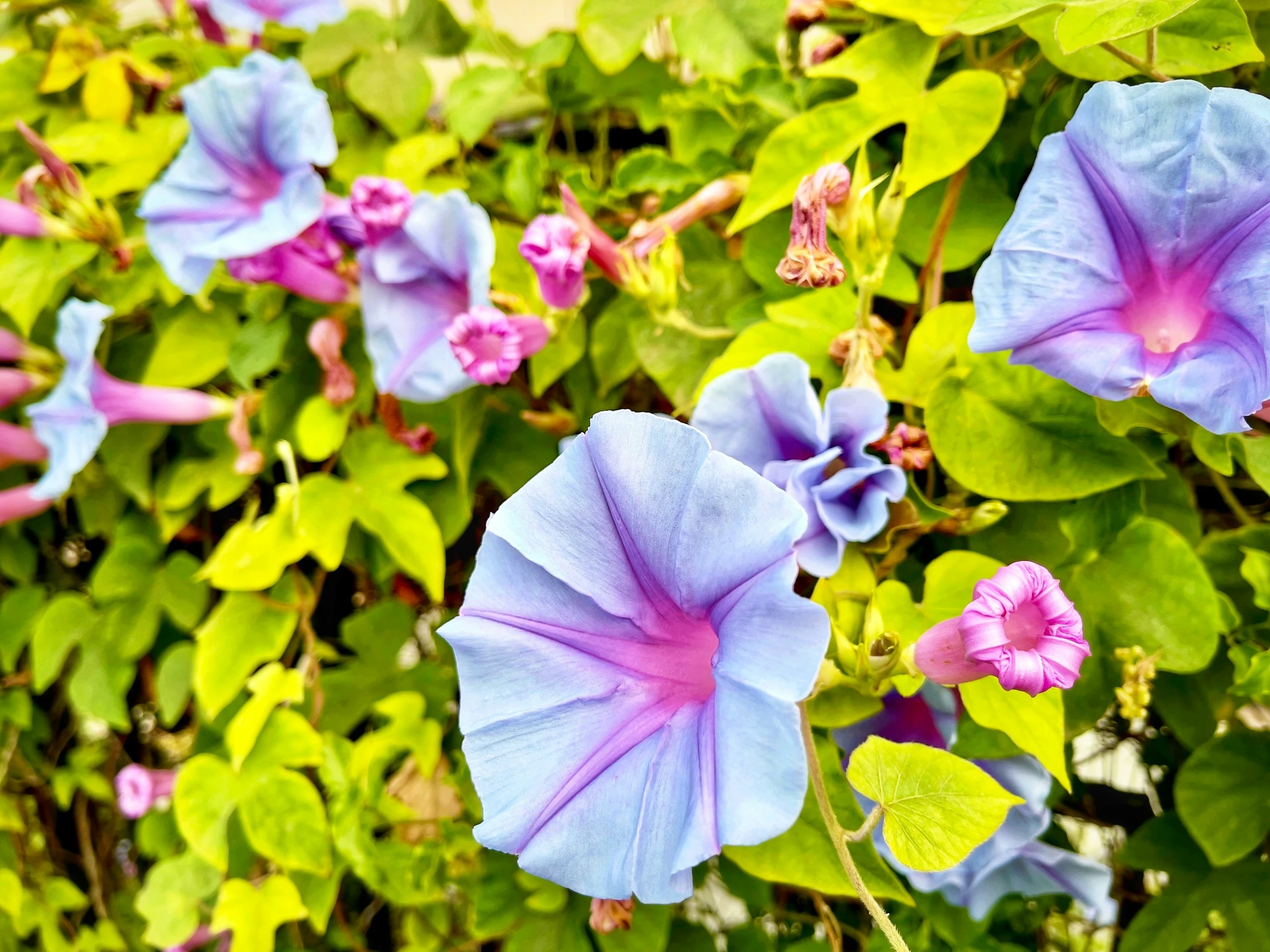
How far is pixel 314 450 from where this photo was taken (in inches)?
34.4

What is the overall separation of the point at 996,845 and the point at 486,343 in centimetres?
52

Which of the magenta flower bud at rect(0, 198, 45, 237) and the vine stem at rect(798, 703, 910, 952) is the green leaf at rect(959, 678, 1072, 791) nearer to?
the vine stem at rect(798, 703, 910, 952)

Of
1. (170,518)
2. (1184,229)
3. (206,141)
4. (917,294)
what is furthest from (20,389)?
(1184,229)

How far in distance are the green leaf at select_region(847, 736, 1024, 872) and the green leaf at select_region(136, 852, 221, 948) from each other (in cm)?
Answer: 76

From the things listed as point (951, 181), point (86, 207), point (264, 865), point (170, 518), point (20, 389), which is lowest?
point (264, 865)

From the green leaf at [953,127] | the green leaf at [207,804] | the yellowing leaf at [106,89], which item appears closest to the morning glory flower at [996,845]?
the green leaf at [953,127]

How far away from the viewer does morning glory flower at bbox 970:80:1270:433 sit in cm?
44

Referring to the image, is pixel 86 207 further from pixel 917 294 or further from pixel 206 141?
pixel 917 294

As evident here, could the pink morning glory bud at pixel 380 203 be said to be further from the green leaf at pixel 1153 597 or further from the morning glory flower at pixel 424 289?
the green leaf at pixel 1153 597

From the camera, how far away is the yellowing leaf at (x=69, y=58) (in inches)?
40.9

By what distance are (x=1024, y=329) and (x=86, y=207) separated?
0.92 m

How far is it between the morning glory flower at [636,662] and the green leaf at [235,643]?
0.50 metres

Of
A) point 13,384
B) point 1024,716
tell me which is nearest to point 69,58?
point 13,384

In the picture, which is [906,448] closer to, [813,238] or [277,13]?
[813,238]
